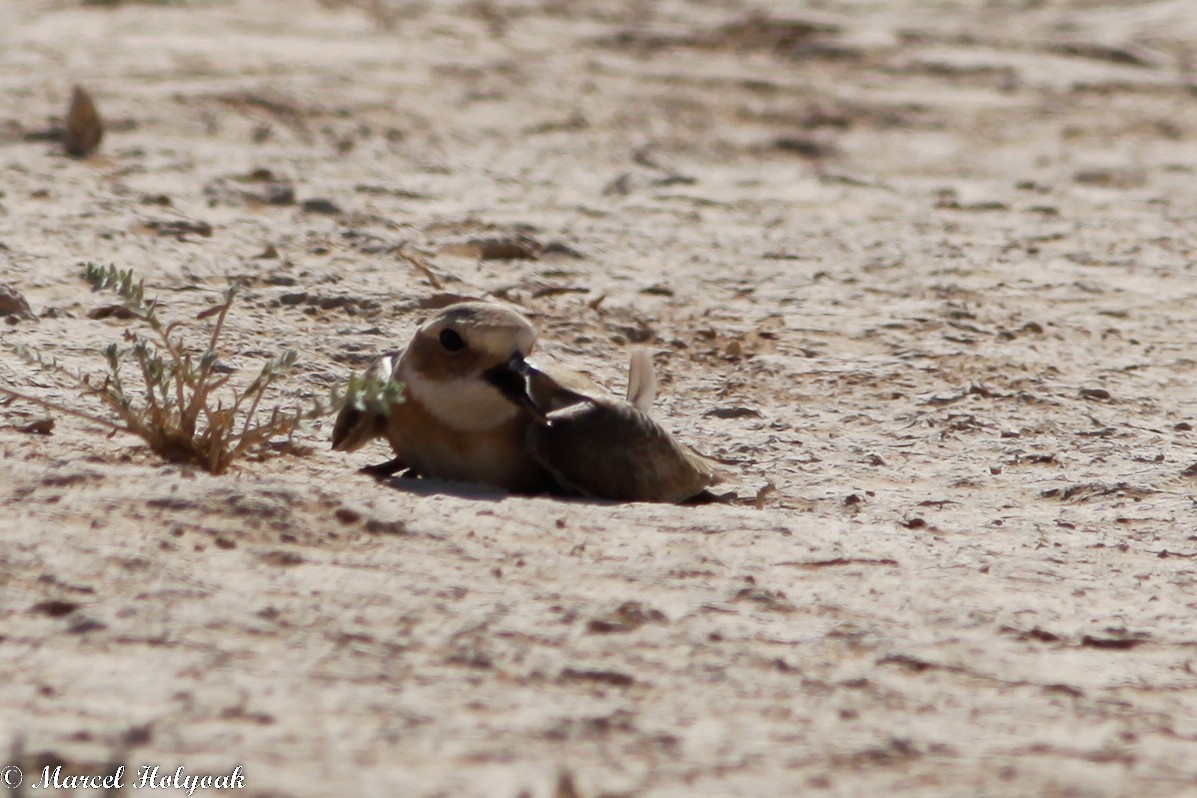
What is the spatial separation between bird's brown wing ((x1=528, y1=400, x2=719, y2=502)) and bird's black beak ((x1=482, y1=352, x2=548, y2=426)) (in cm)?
7

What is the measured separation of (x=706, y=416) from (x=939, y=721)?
2345 mm

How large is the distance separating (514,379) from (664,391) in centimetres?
110

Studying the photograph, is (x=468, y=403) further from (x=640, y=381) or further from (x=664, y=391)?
(x=664, y=391)

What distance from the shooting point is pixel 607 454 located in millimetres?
4191

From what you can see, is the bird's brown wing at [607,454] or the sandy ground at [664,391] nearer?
the sandy ground at [664,391]

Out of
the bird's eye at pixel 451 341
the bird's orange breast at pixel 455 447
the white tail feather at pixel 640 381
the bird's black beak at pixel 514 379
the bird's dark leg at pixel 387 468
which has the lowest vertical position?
the bird's dark leg at pixel 387 468

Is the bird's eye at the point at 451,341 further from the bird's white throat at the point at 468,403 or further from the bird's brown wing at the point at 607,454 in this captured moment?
the bird's brown wing at the point at 607,454

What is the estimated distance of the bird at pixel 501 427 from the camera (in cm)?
419

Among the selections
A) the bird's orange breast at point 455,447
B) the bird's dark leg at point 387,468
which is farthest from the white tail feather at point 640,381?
the bird's dark leg at point 387,468

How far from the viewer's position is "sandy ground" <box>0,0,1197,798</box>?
268 cm

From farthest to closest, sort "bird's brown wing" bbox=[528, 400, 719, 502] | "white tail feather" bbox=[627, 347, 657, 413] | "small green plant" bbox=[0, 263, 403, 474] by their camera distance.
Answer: "white tail feather" bbox=[627, 347, 657, 413] < "bird's brown wing" bbox=[528, 400, 719, 502] < "small green plant" bbox=[0, 263, 403, 474]

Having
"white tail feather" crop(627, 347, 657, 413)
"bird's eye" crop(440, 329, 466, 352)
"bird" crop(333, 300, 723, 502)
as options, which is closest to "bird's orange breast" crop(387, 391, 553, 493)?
"bird" crop(333, 300, 723, 502)

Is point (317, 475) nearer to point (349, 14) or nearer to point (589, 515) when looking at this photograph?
point (589, 515)

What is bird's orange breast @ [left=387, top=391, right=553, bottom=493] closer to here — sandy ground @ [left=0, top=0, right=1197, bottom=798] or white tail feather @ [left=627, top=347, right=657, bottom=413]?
sandy ground @ [left=0, top=0, right=1197, bottom=798]
